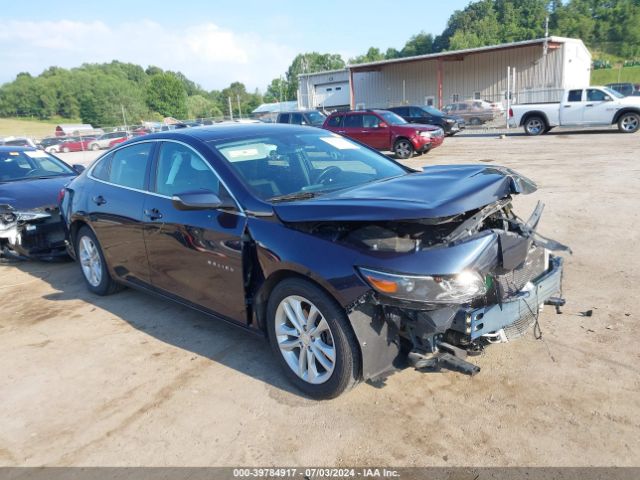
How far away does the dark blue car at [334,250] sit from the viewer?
2.83m

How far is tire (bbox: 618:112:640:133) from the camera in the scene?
63.4 feet

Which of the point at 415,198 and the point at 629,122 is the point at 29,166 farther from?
the point at 629,122

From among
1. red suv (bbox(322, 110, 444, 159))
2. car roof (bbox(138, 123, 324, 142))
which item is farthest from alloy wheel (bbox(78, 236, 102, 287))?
red suv (bbox(322, 110, 444, 159))

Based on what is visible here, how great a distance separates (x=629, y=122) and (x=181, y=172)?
808 inches

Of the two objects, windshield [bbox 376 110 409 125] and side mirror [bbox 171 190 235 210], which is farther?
windshield [bbox 376 110 409 125]

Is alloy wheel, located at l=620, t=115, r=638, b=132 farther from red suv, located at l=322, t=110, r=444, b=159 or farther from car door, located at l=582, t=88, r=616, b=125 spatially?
red suv, located at l=322, t=110, r=444, b=159

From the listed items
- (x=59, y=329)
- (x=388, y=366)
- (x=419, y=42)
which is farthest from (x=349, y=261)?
(x=419, y=42)

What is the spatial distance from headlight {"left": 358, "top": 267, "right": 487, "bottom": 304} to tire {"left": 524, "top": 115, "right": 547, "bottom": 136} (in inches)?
828

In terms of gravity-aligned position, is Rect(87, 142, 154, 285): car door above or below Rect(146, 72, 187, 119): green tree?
below

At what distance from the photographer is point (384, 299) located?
2.79 metres

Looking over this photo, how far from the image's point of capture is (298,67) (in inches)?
5797

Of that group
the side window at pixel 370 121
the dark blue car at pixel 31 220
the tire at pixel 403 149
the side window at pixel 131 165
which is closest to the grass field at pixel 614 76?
the side window at pixel 370 121

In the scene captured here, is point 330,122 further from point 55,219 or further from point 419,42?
point 419,42

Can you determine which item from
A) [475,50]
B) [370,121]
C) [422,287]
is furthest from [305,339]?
[475,50]
